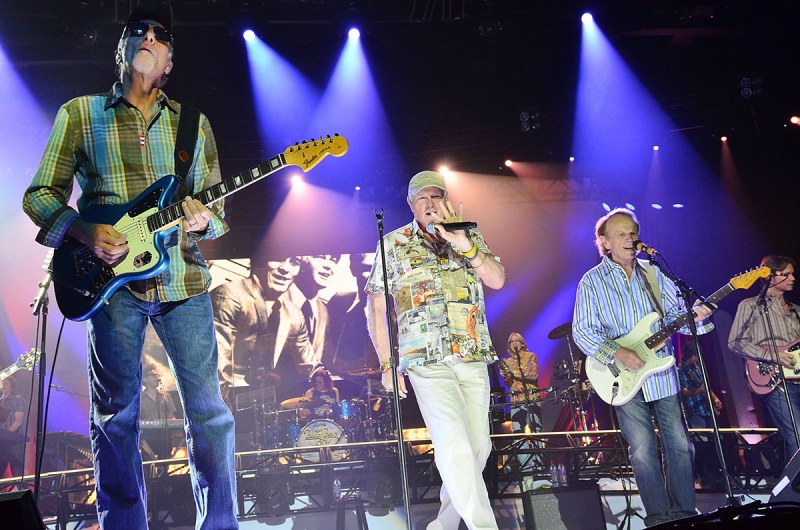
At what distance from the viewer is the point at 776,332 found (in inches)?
334

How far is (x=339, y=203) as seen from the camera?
14.0 m

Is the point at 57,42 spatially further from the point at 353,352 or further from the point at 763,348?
the point at 763,348

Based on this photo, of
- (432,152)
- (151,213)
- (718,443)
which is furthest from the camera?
(432,152)

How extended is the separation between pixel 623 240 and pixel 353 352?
7.72 m

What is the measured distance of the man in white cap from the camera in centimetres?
414

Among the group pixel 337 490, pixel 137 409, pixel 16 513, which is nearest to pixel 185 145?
pixel 137 409

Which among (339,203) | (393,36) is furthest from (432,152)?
(393,36)

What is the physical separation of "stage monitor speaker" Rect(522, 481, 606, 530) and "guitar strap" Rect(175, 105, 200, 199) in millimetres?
3066

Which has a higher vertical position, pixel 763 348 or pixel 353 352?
pixel 353 352

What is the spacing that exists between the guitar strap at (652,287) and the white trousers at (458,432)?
1884 millimetres

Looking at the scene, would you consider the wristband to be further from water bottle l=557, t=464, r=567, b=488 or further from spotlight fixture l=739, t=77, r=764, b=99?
spotlight fixture l=739, t=77, r=764, b=99

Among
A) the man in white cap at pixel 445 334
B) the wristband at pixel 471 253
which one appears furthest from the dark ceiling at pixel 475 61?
the wristband at pixel 471 253

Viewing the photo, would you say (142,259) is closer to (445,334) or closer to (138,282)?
(138,282)

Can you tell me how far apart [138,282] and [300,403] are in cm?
835
